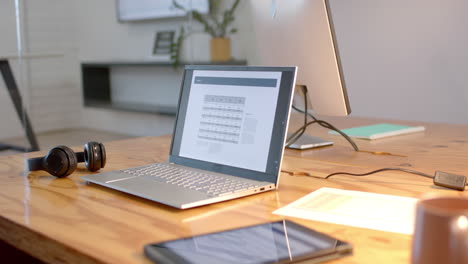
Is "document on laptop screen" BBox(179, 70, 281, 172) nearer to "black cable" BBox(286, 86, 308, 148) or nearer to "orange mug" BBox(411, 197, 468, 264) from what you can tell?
"black cable" BBox(286, 86, 308, 148)

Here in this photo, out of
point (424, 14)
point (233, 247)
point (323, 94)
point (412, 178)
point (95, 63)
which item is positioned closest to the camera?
point (233, 247)

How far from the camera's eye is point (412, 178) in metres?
1.10

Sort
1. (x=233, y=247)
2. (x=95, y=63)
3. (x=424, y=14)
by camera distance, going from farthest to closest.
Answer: (x=95, y=63)
(x=424, y=14)
(x=233, y=247)

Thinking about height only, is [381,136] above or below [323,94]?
below

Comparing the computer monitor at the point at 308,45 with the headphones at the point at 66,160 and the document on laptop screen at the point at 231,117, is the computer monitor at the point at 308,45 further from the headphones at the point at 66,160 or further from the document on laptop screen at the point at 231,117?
the headphones at the point at 66,160

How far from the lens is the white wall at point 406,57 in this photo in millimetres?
3152

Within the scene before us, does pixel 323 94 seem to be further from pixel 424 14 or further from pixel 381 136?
pixel 424 14

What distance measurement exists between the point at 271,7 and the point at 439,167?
2.17ft

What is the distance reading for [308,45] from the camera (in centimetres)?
145

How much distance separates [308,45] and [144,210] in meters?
0.74

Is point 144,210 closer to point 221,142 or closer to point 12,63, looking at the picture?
point 221,142

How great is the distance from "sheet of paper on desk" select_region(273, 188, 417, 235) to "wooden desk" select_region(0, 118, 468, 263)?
1.0 inches

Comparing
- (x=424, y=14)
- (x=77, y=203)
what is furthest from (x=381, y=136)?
(x=424, y=14)

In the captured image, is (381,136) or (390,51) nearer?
(381,136)
